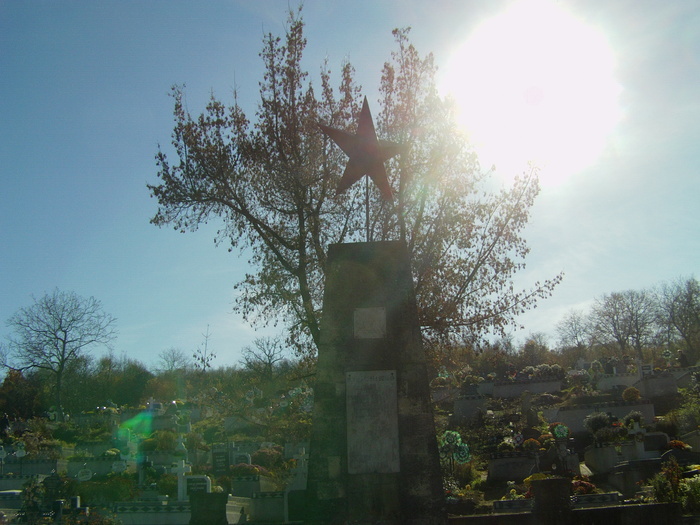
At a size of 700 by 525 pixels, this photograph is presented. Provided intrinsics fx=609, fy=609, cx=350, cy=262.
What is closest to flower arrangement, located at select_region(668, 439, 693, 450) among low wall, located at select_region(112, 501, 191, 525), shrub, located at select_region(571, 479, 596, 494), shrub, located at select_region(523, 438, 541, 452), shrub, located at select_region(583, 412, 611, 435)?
shrub, located at select_region(583, 412, 611, 435)

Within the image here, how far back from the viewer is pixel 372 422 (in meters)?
7.62

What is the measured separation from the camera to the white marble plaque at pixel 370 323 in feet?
26.4

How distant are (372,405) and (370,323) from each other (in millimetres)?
1072

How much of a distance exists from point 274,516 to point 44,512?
463 cm

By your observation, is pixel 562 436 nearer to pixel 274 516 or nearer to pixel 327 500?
pixel 274 516

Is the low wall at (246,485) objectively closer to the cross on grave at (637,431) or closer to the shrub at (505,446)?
the shrub at (505,446)

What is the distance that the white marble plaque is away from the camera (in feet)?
26.4

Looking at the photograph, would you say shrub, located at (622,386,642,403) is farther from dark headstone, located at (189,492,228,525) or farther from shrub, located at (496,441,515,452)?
dark headstone, located at (189,492,228,525)

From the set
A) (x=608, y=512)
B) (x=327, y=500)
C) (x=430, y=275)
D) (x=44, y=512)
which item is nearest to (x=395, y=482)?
(x=327, y=500)

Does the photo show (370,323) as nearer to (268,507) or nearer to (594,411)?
(268,507)

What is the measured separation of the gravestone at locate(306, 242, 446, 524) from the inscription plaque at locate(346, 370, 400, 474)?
0.01 meters

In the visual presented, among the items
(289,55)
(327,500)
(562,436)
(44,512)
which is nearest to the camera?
(327,500)

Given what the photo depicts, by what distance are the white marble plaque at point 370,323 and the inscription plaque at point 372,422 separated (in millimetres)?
506

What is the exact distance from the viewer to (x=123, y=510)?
1255 centimetres
